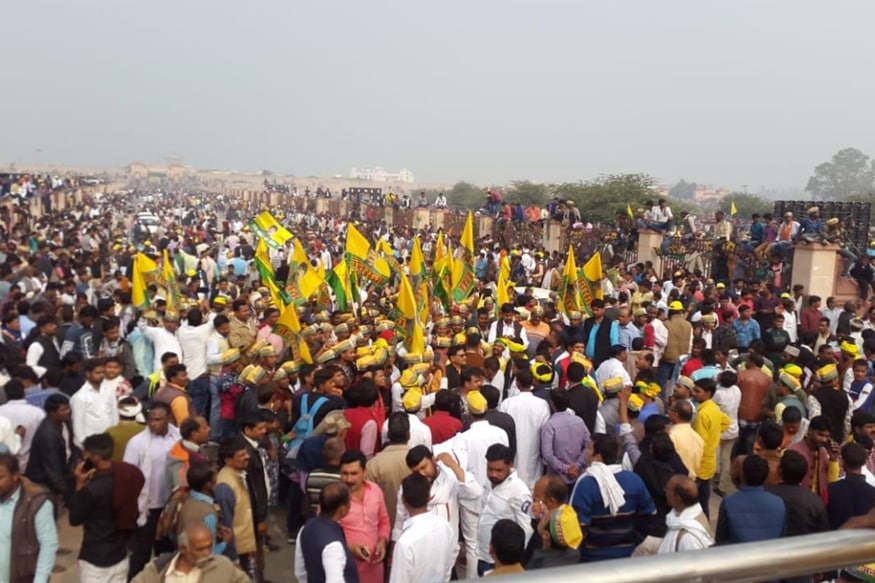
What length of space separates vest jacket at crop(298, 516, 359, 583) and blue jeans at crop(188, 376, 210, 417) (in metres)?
3.82

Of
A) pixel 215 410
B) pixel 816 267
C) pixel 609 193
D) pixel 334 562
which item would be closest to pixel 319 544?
pixel 334 562

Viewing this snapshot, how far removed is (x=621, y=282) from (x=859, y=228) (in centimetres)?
834

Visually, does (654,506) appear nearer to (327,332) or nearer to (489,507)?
(489,507)

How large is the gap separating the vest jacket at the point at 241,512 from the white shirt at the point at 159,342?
3724 millimetres

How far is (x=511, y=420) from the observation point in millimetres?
5871

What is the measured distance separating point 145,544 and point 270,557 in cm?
159

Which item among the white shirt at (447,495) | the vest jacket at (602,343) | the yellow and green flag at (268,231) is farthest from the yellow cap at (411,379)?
the yellow and green flag at (268,231)

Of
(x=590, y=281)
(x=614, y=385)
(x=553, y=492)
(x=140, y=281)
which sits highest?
(x=590, y=281)

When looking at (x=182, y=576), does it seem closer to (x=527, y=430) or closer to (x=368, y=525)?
(x=368, y=525)

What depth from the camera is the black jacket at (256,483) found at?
4.83m

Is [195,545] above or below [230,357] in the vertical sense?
below

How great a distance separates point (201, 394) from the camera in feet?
24.4

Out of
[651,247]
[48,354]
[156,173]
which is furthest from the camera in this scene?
[156,173]

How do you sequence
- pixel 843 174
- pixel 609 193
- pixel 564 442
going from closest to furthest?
pixel 564 442
pixel 609 193
pixel 843 174
